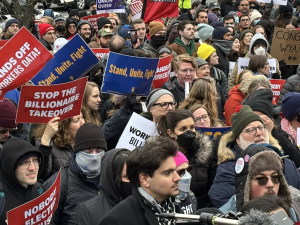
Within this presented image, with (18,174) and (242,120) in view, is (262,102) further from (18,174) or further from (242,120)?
(18,174)

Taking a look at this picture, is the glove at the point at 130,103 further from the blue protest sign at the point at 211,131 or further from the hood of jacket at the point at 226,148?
the hood of jacket at the point at 226,148

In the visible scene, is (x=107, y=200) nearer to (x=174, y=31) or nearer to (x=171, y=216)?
(x=171, y=216)

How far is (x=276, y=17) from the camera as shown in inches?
577

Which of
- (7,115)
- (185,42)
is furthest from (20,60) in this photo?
(185,42)

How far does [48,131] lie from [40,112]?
10.5 inches

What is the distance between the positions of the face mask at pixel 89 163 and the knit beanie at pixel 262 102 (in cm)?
187

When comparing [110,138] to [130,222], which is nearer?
[130,222]

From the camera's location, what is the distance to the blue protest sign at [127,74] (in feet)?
23.5

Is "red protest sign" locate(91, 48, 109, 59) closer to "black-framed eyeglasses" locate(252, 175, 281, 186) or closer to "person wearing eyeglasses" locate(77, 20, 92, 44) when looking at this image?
"person wearing eyeglasses" locate(77, 20, 92, 44)

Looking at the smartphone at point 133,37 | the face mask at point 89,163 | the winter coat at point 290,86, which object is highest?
the face mask at point 89,163

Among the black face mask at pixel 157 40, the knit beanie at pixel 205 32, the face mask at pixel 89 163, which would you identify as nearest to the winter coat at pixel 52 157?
the face mask at pixel 89 163

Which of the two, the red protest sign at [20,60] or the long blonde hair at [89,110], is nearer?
the red protest sign at [20,60]

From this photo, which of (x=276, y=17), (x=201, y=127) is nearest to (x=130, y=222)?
(x=201, y=127)

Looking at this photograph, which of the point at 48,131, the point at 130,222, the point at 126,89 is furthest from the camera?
the point at 126,89
